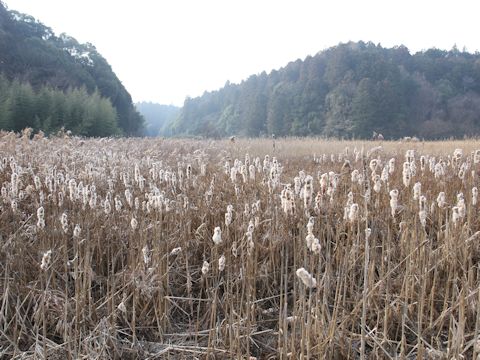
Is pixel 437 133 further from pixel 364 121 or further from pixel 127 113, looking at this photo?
pixel 127 113

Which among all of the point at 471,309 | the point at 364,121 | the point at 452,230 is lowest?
the point at 471,309

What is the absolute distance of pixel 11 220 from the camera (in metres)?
2.96

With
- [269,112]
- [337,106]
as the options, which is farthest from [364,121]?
[269,112]

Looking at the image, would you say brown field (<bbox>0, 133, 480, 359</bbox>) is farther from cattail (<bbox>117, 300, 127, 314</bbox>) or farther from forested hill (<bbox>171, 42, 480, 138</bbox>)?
forested hill (<bbox>171, 42, 480, 138</bbox>)

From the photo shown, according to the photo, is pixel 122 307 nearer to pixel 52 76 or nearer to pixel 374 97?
pixel 374 97

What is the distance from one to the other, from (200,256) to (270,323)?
0.86m

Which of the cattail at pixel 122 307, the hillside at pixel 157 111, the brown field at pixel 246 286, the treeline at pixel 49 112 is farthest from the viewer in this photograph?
the hillside at pixel 157 111

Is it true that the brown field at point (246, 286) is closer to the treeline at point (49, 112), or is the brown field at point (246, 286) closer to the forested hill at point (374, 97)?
the treeline at point (49, 112)

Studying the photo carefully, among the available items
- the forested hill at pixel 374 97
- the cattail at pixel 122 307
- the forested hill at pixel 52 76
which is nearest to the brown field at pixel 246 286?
the cattail at pixel 122 307

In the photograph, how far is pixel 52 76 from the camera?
39906mm

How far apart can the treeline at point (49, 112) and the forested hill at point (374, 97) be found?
1042 centimetres

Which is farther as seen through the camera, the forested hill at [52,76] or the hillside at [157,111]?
the hillside at [157,111]

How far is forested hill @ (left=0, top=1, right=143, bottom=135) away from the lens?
1102 inches

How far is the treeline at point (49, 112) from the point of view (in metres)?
25.9
